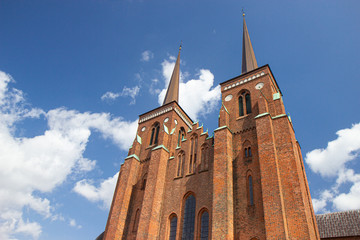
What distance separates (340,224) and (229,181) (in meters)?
14.9

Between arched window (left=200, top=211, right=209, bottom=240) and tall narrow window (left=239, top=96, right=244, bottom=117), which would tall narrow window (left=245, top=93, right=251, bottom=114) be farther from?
arched window (left=200, top=211, right=209, bottom=240)

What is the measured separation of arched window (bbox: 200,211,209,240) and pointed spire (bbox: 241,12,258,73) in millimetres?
15484

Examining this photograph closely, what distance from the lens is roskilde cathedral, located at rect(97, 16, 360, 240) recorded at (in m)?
14.7

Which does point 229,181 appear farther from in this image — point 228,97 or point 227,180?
point 228,97

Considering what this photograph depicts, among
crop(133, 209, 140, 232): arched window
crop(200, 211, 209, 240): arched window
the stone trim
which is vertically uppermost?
the stone trim

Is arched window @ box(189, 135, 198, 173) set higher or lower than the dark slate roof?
higher

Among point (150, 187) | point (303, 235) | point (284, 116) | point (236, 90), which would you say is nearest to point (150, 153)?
point (150, 187)

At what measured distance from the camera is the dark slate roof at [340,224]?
2288cm

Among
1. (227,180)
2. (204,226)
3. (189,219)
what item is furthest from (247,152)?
(189,219)

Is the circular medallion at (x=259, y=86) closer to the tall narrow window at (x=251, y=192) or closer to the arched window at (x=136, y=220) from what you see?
the tall narrow window at (x=251, y=192)

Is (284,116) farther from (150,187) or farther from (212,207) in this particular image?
(150,187)

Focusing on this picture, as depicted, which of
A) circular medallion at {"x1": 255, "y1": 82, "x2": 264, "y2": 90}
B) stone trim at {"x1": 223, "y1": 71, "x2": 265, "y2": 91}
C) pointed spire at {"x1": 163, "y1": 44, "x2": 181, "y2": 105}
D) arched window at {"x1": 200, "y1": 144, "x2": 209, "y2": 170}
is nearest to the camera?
arched window at {"x1": 200, "y1": 144, "x2": 209, "y2": 170}

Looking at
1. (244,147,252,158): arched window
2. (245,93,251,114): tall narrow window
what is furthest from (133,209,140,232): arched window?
(245,93,251,114): tall narrow window

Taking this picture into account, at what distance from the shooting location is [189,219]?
18.3m
